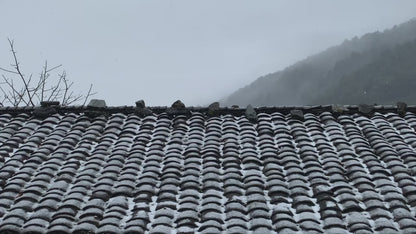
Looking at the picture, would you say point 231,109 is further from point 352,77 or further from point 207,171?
point 352,77

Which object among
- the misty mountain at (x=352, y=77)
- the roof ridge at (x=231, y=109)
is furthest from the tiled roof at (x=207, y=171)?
the misty mountain at (x=352, y=77)

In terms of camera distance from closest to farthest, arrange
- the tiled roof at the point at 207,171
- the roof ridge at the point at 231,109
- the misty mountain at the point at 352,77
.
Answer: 1. the tiled roof at the point at 207,171
2. the roof ridge at the point at 231,109
3. the misty mountain at the point at 352,77

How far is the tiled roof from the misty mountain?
24.9 m

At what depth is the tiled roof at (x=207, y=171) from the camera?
5355 mm

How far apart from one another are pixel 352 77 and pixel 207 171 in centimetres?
3247

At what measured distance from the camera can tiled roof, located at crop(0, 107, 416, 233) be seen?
17.6 ft

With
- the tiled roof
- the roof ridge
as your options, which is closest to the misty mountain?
the roof ridge

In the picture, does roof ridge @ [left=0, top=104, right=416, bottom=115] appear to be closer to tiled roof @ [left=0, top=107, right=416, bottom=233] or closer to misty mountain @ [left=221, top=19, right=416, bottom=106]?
tiled roof @ [left=0, top=107, right=416, bottom=233]

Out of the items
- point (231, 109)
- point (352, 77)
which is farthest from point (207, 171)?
point (352, 77)

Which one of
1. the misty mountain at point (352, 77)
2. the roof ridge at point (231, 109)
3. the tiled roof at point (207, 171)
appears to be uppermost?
the misty mountain at point (352, 77)

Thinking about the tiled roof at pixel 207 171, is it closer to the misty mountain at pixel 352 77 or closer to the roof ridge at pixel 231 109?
the roof ridge at pixel 231 109

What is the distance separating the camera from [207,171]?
6566 mm

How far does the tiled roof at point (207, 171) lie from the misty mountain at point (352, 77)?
24.9 meters

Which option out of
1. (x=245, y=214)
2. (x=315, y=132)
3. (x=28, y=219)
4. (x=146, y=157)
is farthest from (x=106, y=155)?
(x=315, y=132)
